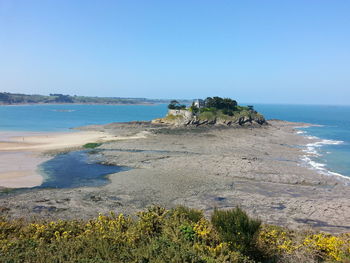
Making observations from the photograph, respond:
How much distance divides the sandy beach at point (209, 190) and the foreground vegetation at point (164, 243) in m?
5.83

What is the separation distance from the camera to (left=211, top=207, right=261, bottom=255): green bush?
9297mm

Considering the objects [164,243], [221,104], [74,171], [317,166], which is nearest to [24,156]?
[74,171]

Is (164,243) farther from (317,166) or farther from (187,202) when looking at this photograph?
(317,166)

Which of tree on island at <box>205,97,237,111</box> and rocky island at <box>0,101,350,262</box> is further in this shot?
tree on island at <box>205,97,237,111</box>

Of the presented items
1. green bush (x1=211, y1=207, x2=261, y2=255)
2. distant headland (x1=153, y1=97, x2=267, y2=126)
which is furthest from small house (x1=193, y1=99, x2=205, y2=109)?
green bush (x1=211, y1=207, x2=261, y2=255)

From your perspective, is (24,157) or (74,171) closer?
(74,171)

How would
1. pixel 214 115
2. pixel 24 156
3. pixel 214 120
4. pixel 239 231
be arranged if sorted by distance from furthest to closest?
1. pixel 214 115
2. pixel 214 120
3. pixel 24 156
4. pixel 239 231

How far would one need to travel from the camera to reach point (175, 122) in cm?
6806

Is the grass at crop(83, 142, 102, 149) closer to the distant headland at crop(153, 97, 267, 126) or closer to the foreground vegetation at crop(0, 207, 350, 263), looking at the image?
the distant headland at crop(153, 97, 267, 126)

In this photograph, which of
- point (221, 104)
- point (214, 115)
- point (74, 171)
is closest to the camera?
point (74, 171)

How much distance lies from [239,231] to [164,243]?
2.40 m

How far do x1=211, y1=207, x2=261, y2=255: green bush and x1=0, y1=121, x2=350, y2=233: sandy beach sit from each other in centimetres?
723

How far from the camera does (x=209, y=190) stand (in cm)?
2188

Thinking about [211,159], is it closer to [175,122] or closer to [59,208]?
[59,208]
